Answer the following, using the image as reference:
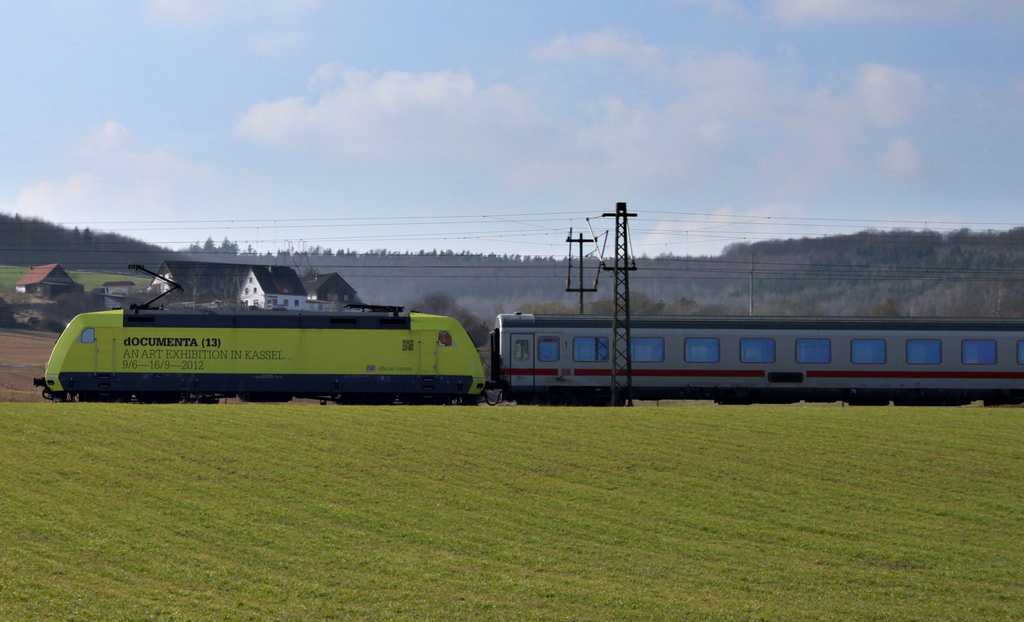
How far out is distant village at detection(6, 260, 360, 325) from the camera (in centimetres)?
11969

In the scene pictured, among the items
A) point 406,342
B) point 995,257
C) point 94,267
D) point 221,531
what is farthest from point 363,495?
point 995,257

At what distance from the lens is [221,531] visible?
1759 cm

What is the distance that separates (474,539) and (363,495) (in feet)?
12.9

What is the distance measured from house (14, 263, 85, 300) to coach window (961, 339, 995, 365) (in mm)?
111788

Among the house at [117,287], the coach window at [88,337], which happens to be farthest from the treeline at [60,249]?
the coach window at [88,337]

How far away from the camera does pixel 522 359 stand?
123ft

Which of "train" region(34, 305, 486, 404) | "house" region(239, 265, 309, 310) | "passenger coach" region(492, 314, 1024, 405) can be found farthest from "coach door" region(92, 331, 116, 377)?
"house" region(239, 265, 309, 310)

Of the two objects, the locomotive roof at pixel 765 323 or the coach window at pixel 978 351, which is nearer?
the locomotive roof at pixel 765 323

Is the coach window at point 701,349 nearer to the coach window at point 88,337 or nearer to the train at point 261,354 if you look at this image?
the train at point 261,354

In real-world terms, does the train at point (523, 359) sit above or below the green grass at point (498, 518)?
above

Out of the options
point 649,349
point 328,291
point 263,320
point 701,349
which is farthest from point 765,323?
point 328,291

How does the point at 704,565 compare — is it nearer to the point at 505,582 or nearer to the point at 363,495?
the point at 505,582

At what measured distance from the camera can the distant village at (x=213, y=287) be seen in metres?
120

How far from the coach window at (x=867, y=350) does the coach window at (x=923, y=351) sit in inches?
44.6
